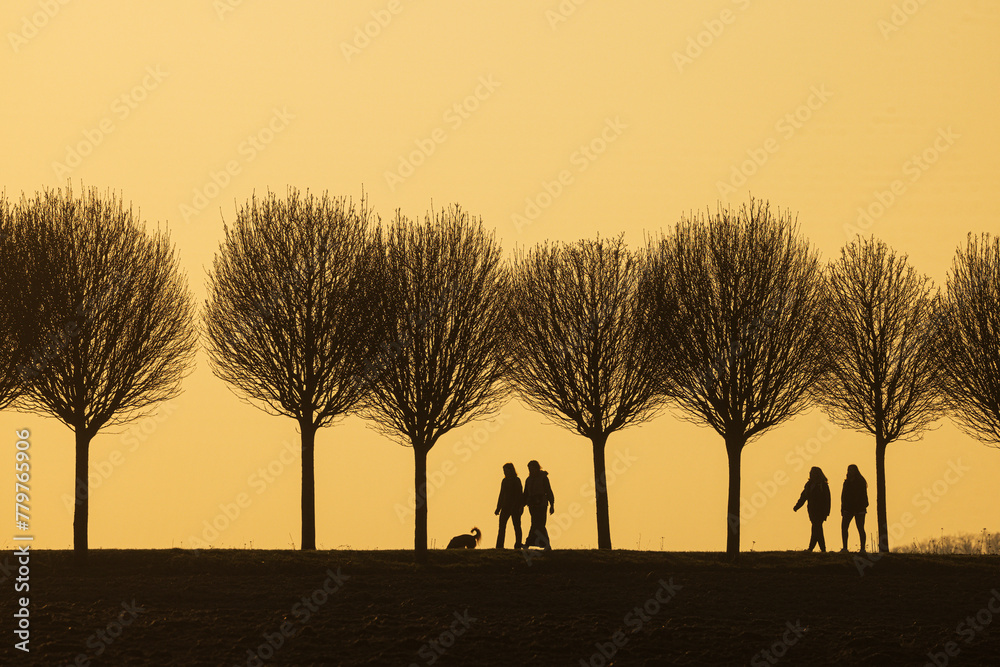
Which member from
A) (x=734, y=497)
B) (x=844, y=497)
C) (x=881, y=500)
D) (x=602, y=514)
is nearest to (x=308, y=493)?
(x=602, y=514)

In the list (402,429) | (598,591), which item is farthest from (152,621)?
(402,429)

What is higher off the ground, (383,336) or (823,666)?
(383,336)

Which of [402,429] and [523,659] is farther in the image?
[402,429]

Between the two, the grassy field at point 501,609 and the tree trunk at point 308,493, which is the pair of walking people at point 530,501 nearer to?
the grassy field at point 501,609

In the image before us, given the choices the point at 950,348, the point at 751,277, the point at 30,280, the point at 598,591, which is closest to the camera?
the point at 598,591

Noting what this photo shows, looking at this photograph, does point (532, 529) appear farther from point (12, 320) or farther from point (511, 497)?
point (12, 320)

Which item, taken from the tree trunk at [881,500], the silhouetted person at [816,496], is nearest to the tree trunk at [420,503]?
the silhouetted person at [816,496]

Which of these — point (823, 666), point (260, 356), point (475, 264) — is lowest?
point (823, 666)

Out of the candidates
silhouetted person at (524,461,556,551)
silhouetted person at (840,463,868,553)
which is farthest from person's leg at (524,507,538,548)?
silhouetted person at (840,463,868,553)

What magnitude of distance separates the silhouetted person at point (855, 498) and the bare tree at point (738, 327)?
2.05 meters

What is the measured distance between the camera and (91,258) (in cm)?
2936

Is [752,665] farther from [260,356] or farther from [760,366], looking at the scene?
[260,356]

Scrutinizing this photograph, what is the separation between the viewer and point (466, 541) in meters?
32.0

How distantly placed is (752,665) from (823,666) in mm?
1033
